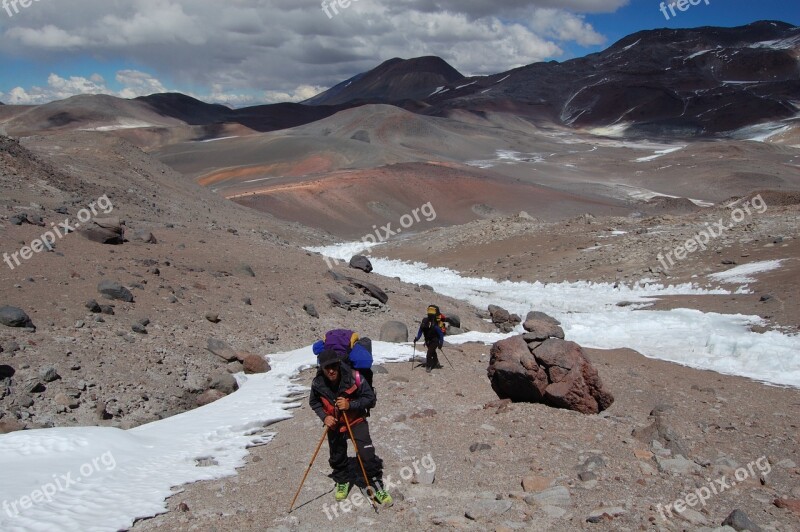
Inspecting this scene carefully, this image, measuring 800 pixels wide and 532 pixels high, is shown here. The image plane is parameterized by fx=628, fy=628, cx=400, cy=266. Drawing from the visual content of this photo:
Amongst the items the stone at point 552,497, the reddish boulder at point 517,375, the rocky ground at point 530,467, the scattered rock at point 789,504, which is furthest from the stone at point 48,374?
the scattered rock at point 789,504

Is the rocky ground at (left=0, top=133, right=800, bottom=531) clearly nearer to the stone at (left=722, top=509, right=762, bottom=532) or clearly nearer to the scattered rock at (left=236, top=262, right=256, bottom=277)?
the scattered rock at (left=236, top=262, right=256, bottom=277)

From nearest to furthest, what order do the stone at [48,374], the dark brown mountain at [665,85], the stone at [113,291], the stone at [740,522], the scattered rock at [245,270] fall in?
the stone at [740,522], the stone at [48,374], the stone at [113,291], the scattered rock at [245,270], the dark brown mountain at [665,85]

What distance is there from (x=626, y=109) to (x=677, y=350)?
5588 inches

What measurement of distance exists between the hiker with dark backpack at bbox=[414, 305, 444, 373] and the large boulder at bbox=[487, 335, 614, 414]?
1389mm

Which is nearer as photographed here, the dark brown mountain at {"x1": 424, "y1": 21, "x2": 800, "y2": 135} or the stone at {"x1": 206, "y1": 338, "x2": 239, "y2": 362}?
the stone at {"x1": 206, "y1": 338, "x2": 239, "y2": 362}

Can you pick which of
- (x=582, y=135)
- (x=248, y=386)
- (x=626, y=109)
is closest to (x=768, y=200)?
(x=248, y=386)

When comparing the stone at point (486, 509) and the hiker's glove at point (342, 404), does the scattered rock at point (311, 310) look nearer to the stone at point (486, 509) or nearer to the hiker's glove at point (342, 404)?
the hiker's glove at point (342, 404)

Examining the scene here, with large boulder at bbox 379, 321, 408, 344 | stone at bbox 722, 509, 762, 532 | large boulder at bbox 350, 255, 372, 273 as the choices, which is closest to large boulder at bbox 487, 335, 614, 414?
stone at bbox 722, 509, 762, 532

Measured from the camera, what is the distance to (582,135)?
122812 millimetres

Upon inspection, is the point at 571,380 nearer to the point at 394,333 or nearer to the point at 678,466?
the point at 678,466

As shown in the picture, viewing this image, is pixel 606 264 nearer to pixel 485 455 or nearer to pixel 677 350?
pixel 677 350

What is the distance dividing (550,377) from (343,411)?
9.44 ft

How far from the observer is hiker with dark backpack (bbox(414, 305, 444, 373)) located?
834 centimetres

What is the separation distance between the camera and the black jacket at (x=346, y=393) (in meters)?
4.66
